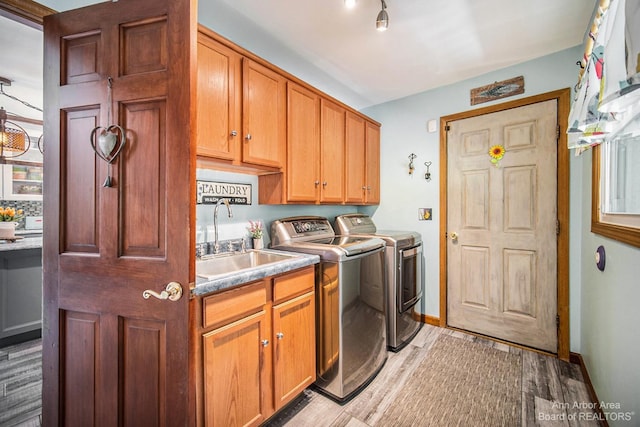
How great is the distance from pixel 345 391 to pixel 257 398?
621mm

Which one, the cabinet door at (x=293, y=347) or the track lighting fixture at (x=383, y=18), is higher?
the track lighting fixture at (x=383, y=18)

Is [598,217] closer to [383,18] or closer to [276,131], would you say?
[383,18]

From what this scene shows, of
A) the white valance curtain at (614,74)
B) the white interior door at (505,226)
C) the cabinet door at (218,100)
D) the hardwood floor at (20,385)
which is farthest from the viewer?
the white interior door at (505,226)

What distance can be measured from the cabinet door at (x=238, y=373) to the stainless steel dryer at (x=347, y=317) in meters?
0.44

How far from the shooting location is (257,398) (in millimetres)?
1437

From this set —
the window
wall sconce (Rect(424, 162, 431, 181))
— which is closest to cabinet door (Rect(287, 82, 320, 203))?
wall sconce (Rect(424, 162, 431, 181))

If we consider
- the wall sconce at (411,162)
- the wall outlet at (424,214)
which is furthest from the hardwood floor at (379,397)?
the wall sconce at (411,162)

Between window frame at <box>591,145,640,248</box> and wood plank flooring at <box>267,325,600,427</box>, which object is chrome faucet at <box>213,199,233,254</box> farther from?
window frame at <box>591,145,640,248</box>

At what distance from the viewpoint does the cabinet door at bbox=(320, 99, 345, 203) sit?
2.42 metres

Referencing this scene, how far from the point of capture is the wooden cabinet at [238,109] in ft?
5.01

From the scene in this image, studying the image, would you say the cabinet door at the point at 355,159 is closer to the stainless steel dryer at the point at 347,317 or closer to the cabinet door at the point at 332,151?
the cabinet door at the point at 332,151

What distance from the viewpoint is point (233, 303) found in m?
1.32

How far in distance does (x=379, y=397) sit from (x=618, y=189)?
1880 mm

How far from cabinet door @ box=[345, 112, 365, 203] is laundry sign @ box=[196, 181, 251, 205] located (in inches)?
41.3
